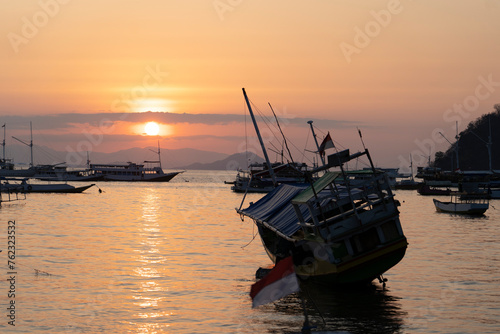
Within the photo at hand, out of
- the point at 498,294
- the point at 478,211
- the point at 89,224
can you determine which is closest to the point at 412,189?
the point at 478,211

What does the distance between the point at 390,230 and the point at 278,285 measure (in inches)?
498

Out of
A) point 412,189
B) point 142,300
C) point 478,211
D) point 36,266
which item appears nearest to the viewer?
point 142,300

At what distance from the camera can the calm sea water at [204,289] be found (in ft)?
84.0

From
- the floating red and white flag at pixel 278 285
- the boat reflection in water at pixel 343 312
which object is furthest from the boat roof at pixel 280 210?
the floating red and white flag at pixel 278 285

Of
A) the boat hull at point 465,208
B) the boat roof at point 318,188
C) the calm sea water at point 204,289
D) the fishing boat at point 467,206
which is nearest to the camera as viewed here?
the calm sea water at point 204,289

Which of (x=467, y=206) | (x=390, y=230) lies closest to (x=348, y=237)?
(x=390, y=230)

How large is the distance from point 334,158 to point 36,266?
2026cm

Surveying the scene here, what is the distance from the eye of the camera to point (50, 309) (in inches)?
1076

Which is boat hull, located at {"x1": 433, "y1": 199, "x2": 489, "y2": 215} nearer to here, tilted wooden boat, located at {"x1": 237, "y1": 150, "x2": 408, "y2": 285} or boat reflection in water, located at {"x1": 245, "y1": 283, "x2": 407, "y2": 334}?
boat reflection in water, located at {"x1": 245, "y1": 283, "x2": 407, "y2": 334}

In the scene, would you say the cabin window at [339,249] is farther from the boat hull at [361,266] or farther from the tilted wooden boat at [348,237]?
the boat hull at [361,266]

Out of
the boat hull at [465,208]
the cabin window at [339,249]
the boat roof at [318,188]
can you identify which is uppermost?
the boat roof at [318,188]

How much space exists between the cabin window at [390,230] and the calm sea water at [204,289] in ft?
10.0

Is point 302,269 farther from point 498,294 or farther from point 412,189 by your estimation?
point 412,189

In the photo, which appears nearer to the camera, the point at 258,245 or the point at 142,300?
the point at 142,300
